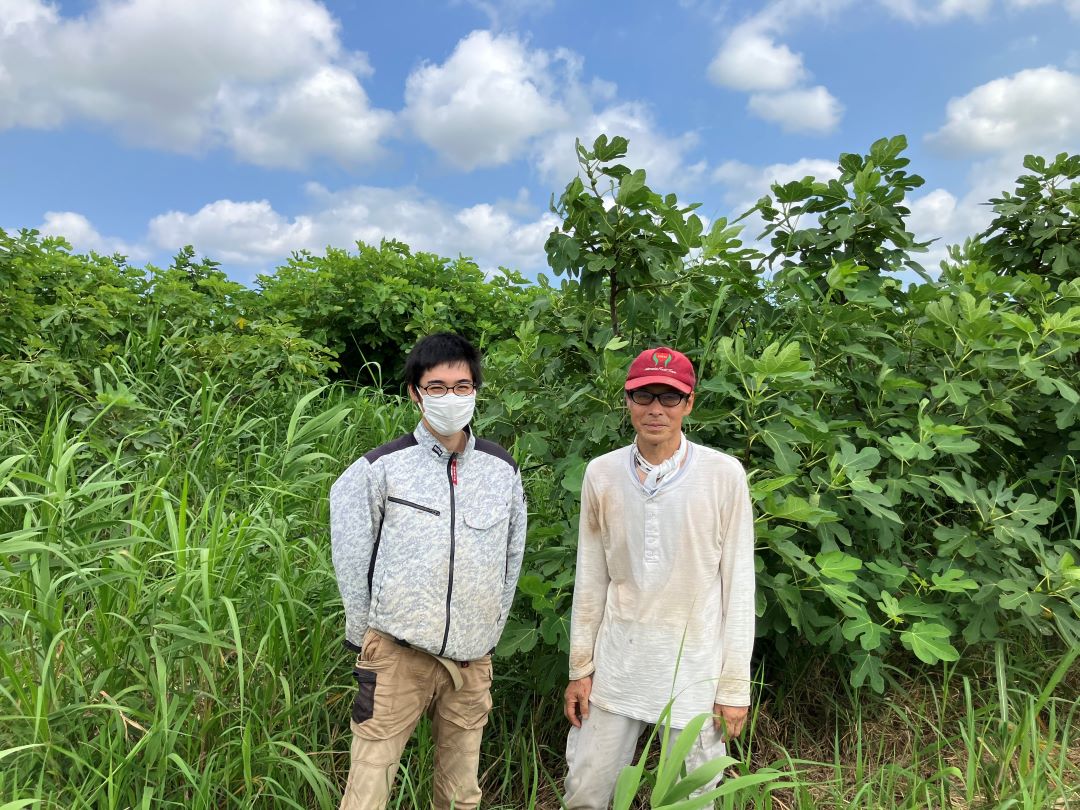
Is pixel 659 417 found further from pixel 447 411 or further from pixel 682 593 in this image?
pixel 447 411

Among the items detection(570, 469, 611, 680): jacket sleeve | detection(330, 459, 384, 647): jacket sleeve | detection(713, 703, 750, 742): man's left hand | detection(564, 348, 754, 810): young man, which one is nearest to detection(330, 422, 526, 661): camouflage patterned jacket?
detection(330, 459, 384, 647): jacket sleeve

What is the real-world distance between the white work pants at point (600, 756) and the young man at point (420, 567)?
14.8 inches

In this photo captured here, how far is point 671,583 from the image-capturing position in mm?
2098

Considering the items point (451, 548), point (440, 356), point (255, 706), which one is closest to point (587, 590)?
point (451, 548)

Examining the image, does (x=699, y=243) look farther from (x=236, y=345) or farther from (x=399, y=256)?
(x=399, y=256)

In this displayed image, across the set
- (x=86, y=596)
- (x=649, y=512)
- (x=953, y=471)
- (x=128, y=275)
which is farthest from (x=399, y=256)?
(x=649, y=512)

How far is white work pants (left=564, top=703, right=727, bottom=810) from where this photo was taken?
2.18 metres

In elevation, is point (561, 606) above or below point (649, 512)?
below

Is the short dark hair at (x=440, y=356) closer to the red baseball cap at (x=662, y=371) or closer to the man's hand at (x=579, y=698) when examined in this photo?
the red baseball cap at (x=662, y=371)

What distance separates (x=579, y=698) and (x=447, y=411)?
0.95 meters

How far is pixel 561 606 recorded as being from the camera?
2.77m

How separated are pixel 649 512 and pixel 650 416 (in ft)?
0.88

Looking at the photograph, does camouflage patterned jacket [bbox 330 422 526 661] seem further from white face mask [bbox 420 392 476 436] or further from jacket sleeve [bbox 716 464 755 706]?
jacket sleeve [bbox 716 464 755 706]

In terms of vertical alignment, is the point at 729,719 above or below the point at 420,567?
below
